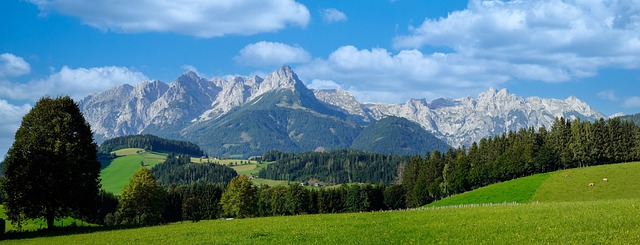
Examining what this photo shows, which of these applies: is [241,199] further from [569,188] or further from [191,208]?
[569,188]

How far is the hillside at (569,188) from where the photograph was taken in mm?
94869

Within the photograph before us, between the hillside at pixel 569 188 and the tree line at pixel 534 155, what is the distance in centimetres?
1921

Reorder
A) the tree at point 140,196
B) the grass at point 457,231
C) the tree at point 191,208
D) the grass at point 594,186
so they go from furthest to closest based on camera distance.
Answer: the tree at point 191,208 < the tree at point 140,196 < the grass at point 594,186 < the grass at point 457,231

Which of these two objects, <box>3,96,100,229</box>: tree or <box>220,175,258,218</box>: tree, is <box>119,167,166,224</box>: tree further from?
<box>3,96,100,229</box>: tree

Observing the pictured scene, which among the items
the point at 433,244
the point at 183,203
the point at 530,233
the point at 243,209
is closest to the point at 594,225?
the point at 530,233

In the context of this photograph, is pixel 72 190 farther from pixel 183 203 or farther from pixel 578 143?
pixel 578 143

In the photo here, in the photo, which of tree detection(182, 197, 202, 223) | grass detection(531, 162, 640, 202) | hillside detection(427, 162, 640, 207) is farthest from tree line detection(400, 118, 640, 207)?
tree detection(182, 197, 202, 223)

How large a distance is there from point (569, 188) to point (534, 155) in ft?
150

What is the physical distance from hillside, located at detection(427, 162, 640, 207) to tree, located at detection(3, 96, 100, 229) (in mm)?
78882

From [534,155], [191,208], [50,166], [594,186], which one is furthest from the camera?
[191,208]

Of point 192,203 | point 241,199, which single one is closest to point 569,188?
point 241,199

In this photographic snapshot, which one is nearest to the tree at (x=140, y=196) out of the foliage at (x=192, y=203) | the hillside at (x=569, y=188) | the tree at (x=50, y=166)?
the tree at (x=50, y=166)

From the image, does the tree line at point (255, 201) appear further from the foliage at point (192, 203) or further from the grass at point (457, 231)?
the grass at point (457, 231)

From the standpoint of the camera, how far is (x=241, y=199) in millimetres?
137125
